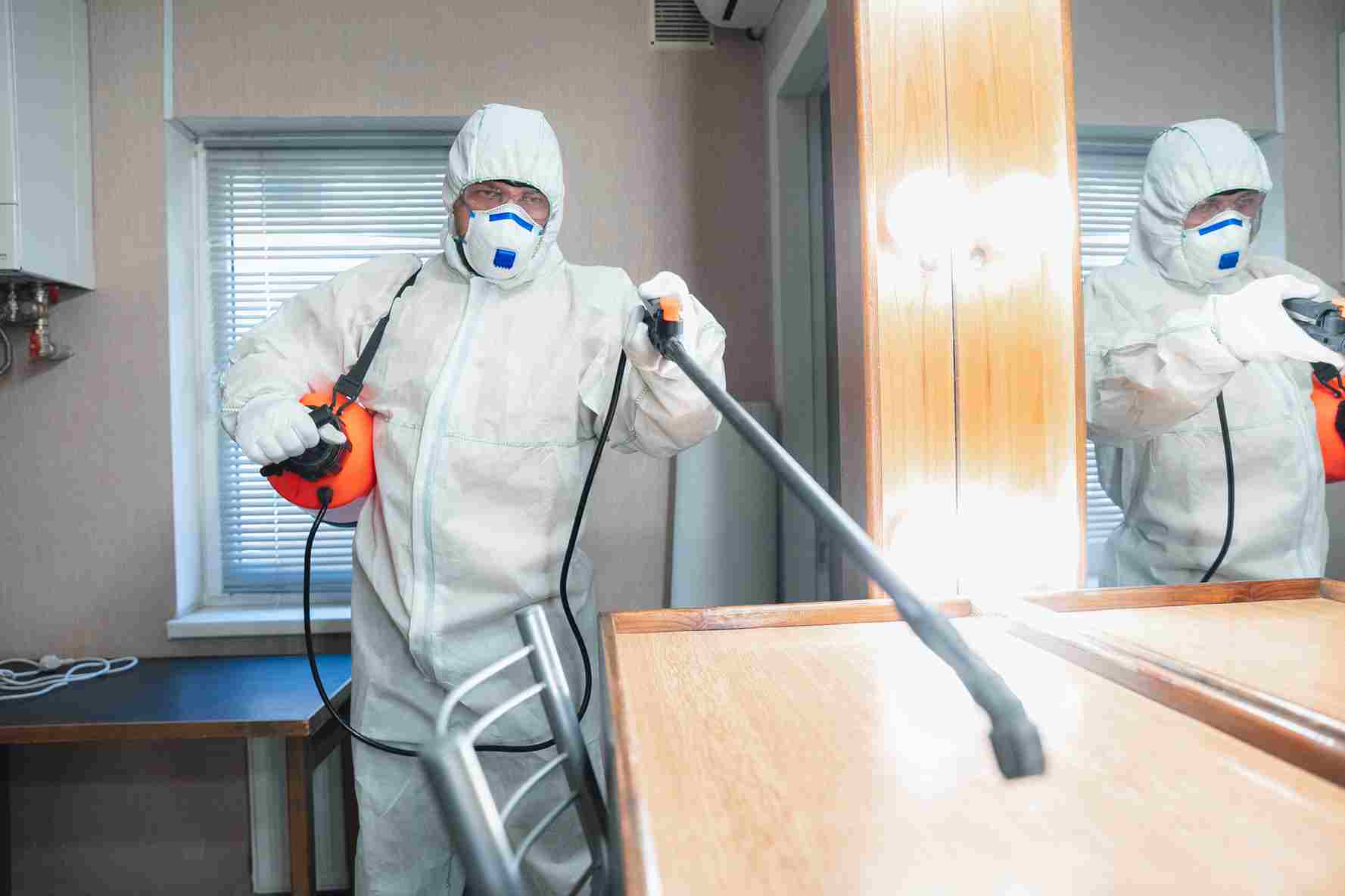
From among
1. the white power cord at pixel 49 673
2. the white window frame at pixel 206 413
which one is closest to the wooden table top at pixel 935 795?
the white window frame at pixel 206 413

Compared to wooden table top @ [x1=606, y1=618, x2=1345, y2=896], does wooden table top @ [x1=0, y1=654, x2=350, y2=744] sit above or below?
below

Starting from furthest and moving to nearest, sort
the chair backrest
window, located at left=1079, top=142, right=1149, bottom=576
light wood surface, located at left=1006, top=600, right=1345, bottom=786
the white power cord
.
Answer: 1. the white power cord
2. window, located at left=1079, top=142, right=1149, bottom=576
3. light wood surface, located at left=1006, top=600, right=1345, bottom=786
4. the chair backrest

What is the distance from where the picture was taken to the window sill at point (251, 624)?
192cm

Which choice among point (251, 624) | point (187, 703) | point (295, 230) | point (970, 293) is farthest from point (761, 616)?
point (295, 230)

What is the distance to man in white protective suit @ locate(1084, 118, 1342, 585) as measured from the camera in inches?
36.5

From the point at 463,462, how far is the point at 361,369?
0.23 m

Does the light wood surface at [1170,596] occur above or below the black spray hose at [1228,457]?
below

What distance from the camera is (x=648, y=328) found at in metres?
1.14

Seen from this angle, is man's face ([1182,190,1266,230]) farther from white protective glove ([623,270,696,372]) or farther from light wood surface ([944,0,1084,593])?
white protective glove ([623,270,696,372])

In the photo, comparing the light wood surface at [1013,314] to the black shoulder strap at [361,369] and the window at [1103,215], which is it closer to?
the window at [1103,215]

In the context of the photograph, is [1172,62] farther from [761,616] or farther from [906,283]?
[761,616]

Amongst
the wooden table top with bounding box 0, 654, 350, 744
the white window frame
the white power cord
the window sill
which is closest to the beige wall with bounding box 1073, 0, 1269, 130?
the white window frame

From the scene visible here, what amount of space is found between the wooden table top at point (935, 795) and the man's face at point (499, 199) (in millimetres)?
894

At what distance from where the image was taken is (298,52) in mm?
1920
